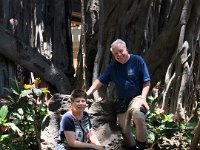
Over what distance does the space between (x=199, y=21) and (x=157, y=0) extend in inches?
38.8

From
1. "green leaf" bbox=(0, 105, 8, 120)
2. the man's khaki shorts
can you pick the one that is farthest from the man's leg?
"green leaf" bbox=(0, 105, 8, 120)

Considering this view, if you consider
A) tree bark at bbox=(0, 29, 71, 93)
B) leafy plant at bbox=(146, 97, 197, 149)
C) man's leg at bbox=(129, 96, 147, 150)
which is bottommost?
leafy plant at bbox=(146, 97, 197, 149)

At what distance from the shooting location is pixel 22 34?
656 cm

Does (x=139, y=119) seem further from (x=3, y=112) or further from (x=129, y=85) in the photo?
(x=3, y=112)

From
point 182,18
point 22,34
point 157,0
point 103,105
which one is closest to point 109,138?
point 103,105

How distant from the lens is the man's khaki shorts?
4.04m

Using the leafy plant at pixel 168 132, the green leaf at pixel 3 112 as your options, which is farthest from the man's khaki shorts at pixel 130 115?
the green leaf at pixel 3 112

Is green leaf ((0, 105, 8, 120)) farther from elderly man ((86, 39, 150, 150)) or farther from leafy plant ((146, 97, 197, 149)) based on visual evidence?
leafy plant ((146, 97, 197, 149))

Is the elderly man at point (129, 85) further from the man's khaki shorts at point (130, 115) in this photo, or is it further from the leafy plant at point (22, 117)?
the leafy plant at point (22, 117)

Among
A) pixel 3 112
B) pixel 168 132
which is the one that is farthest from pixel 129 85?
pixel 3 112

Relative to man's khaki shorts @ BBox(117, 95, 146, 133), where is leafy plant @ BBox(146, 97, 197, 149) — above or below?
below

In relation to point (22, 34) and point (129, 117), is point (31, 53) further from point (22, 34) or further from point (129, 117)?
point (129, 117)

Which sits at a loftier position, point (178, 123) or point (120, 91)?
point (120, 91)

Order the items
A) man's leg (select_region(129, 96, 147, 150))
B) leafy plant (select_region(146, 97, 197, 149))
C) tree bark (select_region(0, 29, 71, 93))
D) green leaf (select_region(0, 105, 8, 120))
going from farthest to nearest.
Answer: tree bark (select_region(0, 29, 71, 93))
leafy plant (select_region(146, 97, 197, 149))
green leaf (select_region(0, 105, 8, 120))
man's leg (select_region(129, 96, 147, 150))
